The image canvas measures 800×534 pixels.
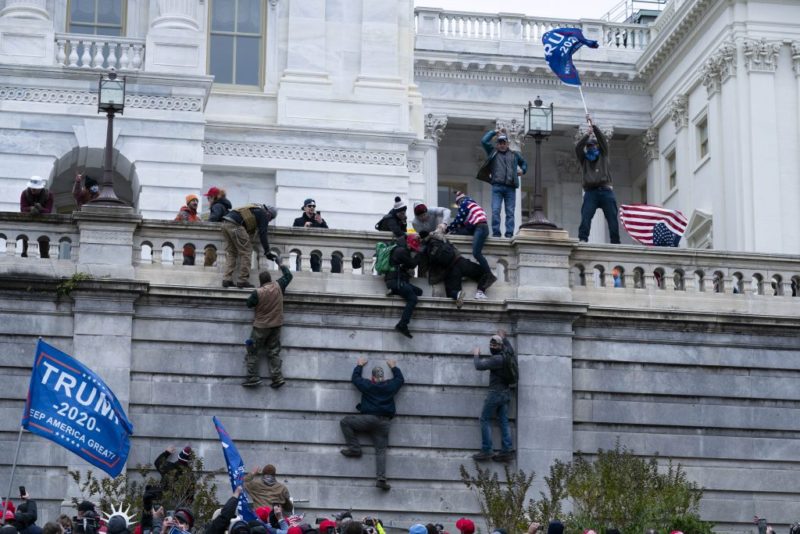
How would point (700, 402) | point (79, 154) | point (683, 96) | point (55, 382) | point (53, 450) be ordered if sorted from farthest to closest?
point (683, 96)
point (79, 154)
point (700, 402)
point (53, 450)
point (55, 382)

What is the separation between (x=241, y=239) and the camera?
1277 inches

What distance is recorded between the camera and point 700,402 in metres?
33.7

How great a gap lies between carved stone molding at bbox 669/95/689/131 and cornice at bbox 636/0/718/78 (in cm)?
168

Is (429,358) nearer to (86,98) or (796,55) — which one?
(86,98)

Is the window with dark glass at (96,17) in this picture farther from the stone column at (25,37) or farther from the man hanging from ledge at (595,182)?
the man hanging from ledge at (595,182)

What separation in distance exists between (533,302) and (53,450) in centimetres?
851

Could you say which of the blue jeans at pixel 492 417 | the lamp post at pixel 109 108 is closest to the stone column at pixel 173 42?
the lamp post at pixel 109 108

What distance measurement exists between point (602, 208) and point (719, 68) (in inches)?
924

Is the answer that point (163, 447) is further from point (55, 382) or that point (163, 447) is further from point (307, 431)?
point (55, 382)

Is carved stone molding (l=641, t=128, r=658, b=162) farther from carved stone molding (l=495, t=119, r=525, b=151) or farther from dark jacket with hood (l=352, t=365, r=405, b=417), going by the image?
dark jacket with hood (l=352, t=365, r=405, b=417)

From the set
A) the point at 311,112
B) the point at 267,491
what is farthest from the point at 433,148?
the point at 267,491

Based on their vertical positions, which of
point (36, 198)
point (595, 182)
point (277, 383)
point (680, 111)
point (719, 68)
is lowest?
point (277, 383)

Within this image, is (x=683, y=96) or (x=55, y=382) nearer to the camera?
(x=55, y=382)

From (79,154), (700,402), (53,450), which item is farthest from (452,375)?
(79,154)
